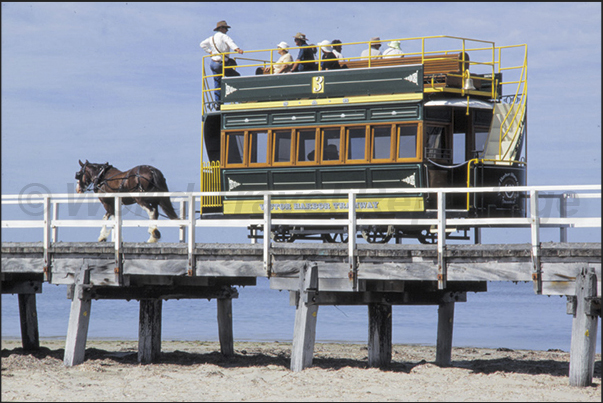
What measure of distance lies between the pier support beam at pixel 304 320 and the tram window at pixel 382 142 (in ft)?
10.5

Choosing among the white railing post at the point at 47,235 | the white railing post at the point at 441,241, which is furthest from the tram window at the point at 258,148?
the white railing post at the point at 441,241

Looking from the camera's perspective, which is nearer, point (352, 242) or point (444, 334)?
point (352, 242)

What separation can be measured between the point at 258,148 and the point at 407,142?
3.13 metres

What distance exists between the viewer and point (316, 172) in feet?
50.4

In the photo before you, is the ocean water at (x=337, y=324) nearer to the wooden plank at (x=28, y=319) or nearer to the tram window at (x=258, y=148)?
the wooden plank at (x=28, y=319)

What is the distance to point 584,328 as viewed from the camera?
1108cm

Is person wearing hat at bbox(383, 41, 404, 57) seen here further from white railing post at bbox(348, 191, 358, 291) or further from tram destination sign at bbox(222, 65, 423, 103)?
white railing post at bbox(348, 191, 358, 291)

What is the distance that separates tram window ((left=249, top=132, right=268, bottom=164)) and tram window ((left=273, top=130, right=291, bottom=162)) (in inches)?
8.4

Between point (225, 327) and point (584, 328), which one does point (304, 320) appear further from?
point (225, 327)

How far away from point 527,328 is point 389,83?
2711 cm

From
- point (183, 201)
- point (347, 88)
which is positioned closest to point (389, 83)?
point (347, 88)

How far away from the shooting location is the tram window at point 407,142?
1452 cm

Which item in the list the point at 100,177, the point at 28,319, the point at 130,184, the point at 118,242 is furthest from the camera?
the point at 100,177

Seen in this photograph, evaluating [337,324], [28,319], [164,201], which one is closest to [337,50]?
[164,201]
